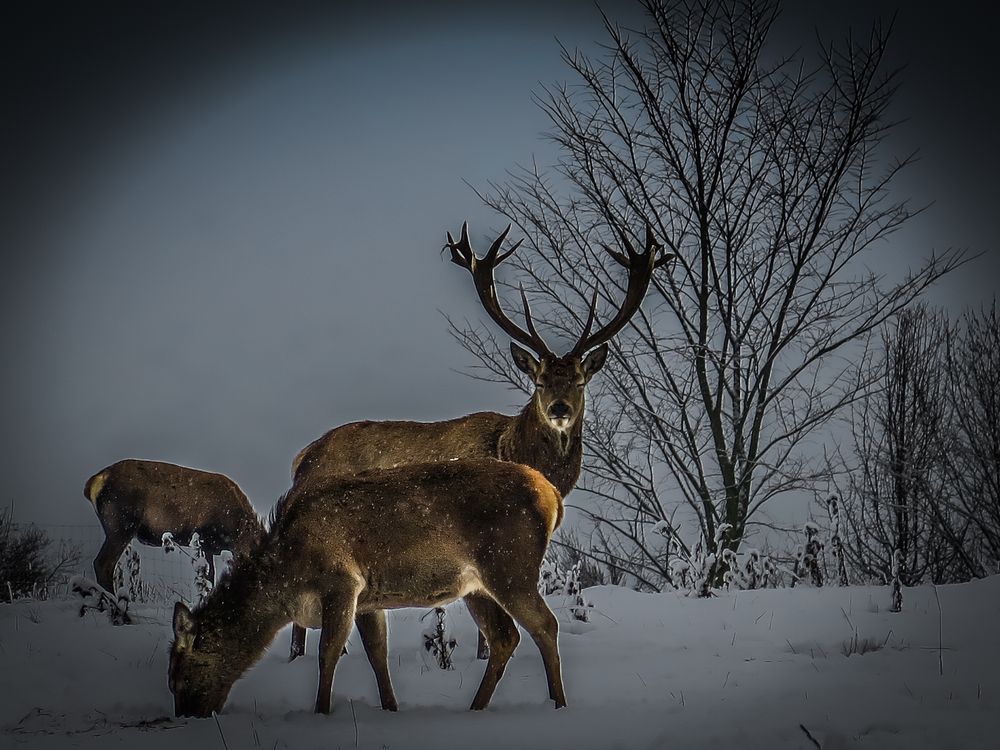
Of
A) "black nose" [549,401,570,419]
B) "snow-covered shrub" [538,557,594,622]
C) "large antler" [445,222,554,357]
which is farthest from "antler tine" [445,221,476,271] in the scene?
"snow-covered shrub" [538,557,594,622]

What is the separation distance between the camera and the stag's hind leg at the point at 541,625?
15.8 feet

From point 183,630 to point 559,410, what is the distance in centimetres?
349

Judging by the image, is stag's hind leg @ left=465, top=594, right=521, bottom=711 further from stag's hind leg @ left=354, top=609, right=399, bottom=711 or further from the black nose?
the black nose

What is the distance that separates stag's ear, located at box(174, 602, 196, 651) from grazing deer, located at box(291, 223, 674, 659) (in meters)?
2.01

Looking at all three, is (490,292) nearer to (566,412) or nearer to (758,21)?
(566,412)

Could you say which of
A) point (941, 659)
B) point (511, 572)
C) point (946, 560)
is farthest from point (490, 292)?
point (946, 560)

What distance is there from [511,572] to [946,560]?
1000 cm

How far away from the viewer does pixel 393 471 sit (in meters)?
5.53

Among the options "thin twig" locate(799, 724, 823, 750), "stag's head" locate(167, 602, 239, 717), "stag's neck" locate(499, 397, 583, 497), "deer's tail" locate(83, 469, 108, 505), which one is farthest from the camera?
"deer's tail" locate(83, 469, 108, 505)

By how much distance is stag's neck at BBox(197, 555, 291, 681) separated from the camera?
5.01m

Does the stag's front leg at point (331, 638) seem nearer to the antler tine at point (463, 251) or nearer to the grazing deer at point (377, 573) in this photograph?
the grazing deer at point (377, 573)

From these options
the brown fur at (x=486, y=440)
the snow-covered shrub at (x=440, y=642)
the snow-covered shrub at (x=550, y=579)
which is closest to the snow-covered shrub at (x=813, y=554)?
the snow-covered shrub at (x=550, y=579)

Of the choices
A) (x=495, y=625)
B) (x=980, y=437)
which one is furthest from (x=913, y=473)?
(x=495, y=625)

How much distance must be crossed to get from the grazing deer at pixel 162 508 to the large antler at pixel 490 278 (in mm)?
3968
